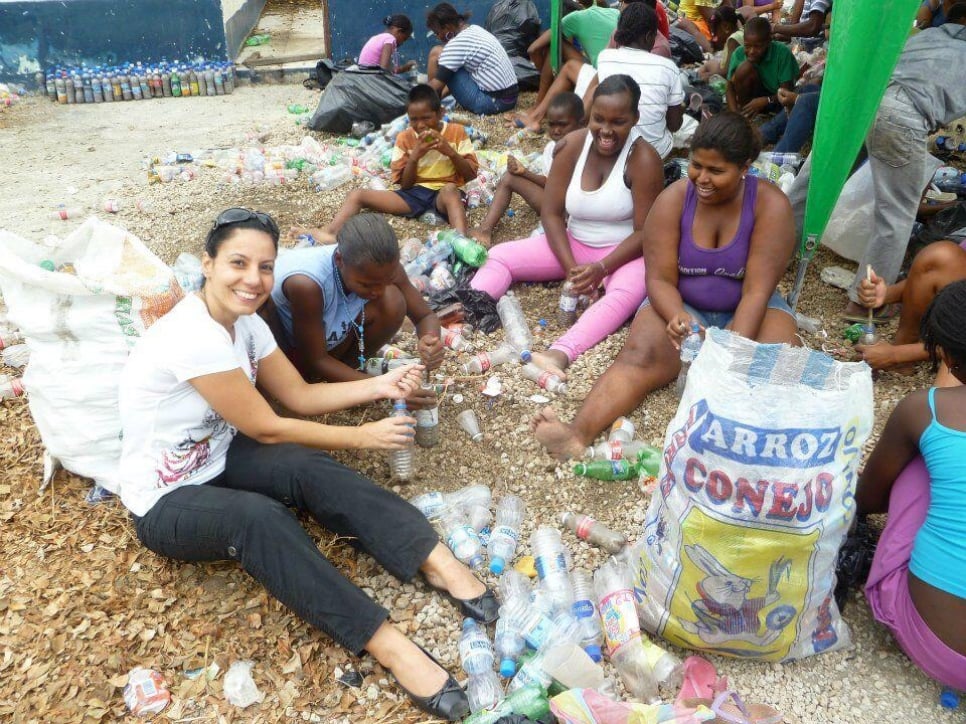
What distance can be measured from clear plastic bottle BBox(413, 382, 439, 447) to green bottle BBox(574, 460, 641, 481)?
70 centimetres

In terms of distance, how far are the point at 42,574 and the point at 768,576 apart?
263 centimetres

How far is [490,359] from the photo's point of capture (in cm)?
419

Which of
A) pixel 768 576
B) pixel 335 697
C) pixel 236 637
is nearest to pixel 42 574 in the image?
pixel 236 637

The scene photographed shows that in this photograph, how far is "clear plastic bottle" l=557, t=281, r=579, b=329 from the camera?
4371mm

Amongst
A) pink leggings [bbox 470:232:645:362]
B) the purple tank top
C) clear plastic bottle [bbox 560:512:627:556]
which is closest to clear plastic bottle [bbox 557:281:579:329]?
pink leggings [bbox 470:232:645:362]

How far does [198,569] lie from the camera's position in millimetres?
2875

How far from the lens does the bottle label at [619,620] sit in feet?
8.20

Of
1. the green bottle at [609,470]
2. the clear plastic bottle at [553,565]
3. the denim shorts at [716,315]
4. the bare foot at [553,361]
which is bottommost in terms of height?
the clear plastic bottle at [553,565]

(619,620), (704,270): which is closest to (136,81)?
(704,270)

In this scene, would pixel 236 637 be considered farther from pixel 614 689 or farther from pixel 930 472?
pixel 930 472

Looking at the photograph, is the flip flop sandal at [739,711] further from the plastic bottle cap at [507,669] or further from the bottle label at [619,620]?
the plastic bottle cap at [507,669]

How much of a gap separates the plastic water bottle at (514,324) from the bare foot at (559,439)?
758 millimetres

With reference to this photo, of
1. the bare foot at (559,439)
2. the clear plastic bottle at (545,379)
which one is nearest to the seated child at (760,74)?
the clear plastic bottle at (545,379)

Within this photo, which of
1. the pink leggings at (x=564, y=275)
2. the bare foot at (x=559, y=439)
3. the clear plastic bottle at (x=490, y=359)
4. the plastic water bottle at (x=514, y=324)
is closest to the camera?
the bare foot at (x=559, y=439)
